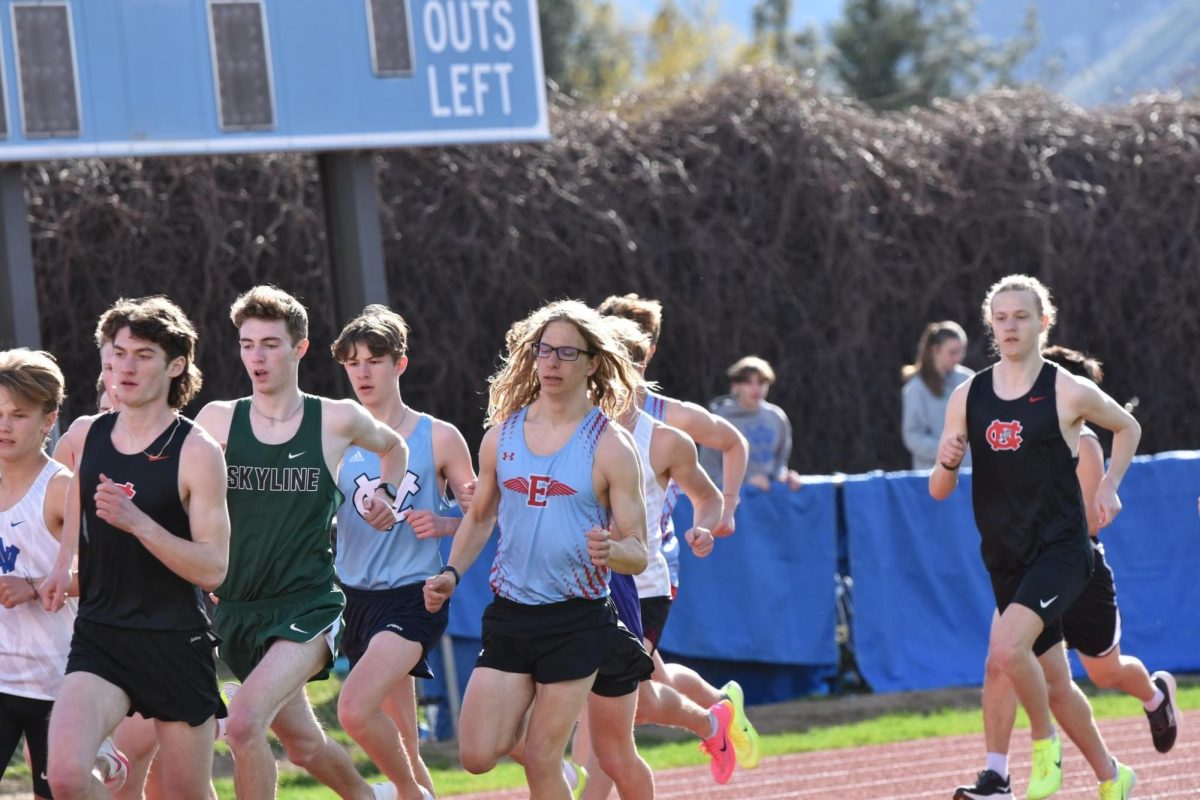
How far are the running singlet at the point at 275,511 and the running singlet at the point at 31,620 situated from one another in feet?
2.23

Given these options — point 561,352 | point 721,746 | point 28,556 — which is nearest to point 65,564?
point 28,556

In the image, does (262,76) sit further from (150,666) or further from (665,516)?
(150,666)

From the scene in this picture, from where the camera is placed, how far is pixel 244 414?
6.82 metres

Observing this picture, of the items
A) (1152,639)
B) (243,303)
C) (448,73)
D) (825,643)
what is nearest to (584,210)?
(448,73)

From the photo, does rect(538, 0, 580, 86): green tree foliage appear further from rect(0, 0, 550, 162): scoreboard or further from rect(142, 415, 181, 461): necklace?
rect(142, 415, 181, 461): necklace

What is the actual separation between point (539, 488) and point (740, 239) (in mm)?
9900

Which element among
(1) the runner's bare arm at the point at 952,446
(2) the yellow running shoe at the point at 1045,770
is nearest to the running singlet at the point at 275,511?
(1) the runner's bare arm at the point at 952,446

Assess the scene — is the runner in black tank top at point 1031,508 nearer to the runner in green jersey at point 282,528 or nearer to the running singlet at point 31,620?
the runner in green jersey at point 282,528

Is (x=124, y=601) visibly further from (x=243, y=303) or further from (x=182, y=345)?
(x=243, y=303)

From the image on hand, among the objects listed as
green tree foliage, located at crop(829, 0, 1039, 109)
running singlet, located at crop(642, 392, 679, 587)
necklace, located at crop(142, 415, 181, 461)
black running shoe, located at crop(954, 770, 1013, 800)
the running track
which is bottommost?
the running track

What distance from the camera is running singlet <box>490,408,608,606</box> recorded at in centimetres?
617

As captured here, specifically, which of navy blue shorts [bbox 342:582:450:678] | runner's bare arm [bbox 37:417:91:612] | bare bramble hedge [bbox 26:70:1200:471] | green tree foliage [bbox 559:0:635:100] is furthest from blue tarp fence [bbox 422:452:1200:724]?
green tree foliage [bbox 559:0:635:100]

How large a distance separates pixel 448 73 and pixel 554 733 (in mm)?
6885

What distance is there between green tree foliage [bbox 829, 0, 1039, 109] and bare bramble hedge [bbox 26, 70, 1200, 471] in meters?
17.7
